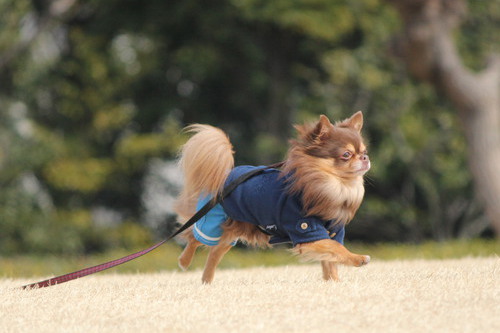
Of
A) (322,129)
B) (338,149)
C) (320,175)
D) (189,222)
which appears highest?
(322,129)

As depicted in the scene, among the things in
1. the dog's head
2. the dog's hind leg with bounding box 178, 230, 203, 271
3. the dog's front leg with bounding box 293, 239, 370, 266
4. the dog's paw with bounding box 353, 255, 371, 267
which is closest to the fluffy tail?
the dog's hind leg with bounding box 178, 230, 203, 271

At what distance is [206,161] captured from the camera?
457 cm

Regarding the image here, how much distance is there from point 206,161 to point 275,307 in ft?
4.05

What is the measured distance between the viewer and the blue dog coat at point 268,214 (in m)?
4.13

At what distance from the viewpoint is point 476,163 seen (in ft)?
37.6

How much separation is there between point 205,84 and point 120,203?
294cm

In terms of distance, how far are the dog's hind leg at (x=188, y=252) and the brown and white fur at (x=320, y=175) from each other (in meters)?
0.34

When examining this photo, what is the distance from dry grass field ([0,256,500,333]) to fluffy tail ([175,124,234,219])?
0.61 metres

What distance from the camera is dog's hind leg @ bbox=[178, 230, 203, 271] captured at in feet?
15.8

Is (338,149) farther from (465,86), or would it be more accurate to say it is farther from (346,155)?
(465,86)

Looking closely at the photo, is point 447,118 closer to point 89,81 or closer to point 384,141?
point 384,141

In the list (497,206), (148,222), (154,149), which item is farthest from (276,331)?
(148,222)

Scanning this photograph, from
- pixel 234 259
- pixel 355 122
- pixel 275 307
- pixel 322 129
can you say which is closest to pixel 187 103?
pixel 234 259

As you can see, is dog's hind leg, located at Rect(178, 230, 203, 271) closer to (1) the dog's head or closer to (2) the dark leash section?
(2) the dark leash section
